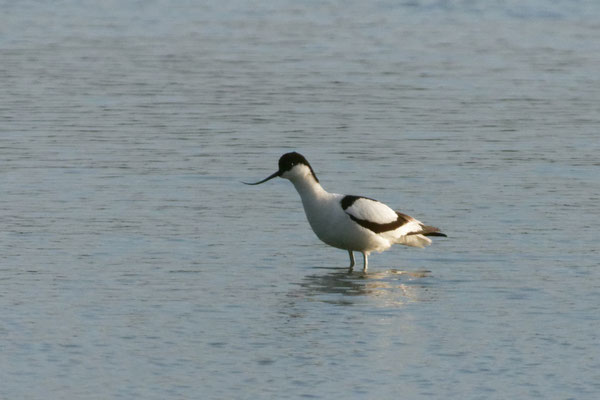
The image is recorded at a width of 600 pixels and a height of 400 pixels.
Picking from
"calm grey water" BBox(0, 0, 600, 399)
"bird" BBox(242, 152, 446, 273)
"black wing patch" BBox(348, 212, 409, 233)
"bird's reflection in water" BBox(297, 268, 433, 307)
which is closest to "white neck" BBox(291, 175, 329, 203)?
"bird" BBox(242, 152, 446, 273)

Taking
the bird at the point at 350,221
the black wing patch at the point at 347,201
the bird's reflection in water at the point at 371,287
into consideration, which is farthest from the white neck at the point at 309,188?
the bird's reflection in water at the point at 371,287

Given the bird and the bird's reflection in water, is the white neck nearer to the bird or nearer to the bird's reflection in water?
the bird

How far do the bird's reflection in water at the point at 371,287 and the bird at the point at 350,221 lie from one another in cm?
33

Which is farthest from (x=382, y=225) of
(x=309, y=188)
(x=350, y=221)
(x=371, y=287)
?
(x=371, y=287)

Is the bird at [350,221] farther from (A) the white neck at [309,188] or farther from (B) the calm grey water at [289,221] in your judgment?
(B) the calm grey water at [289,221]

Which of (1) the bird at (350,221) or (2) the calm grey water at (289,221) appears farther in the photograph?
(1) the bird at (350,221)

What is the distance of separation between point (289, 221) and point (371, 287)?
3.20 meters

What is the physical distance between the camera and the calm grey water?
432 inches

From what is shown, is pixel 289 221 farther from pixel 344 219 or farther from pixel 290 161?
pixel 344 219

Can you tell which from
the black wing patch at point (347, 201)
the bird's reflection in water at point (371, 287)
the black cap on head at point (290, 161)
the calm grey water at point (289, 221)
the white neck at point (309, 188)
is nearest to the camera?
the calm grey water at point (289, 221)

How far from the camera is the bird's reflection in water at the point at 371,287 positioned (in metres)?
13.5

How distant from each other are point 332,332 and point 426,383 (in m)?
1.67

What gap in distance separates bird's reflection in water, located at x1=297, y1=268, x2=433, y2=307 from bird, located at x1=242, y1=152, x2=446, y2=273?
1.08ft

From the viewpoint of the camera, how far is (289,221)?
56.5 ft
